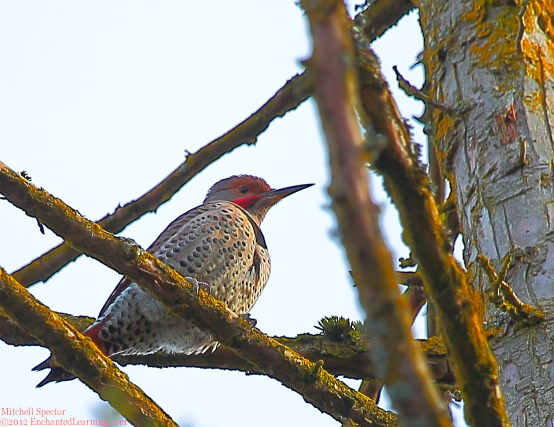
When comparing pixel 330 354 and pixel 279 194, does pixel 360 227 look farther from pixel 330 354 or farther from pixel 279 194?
pixel 279 194

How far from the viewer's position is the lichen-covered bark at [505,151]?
8.96 ft

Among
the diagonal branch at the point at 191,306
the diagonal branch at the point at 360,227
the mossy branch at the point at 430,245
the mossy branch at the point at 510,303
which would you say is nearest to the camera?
the diagonal branch at the point at 360,227

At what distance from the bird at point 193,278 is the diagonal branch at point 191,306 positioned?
1155 mm

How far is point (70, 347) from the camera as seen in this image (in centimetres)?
270

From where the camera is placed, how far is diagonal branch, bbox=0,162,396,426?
8.87 feet

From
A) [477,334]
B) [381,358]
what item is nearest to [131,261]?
[477,334]

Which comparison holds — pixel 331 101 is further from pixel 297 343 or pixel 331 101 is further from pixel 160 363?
pixel 160 363

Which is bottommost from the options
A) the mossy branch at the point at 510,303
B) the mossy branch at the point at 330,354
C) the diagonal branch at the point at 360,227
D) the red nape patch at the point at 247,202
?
the diagonal branch at the point at 360,227

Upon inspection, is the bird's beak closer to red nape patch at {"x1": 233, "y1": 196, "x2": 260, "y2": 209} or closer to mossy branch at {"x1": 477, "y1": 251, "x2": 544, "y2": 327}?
red nape patch at {"x1": 233, "y1": 196, "x2": 260, "y2": 209}

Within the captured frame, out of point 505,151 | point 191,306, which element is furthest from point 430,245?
point 505,151

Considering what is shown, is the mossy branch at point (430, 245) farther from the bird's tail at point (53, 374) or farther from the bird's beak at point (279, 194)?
the bird's beak at point (279, 194)

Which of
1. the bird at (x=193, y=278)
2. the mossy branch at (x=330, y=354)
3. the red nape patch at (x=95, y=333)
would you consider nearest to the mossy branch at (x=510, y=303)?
the mossy branch at (x=330, y=354)

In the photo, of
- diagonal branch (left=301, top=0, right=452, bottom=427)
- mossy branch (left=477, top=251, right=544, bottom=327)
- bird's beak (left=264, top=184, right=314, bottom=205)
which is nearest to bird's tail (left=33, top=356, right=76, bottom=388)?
mossy branch (left=477, top=251, right=544, bottom=327)

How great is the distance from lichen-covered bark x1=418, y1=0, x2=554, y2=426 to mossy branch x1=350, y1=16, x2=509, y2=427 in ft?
3.24
